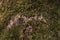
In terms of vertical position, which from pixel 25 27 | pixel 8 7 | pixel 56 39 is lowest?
pixel 56 39

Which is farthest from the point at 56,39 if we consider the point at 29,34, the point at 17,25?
the point at 17,25

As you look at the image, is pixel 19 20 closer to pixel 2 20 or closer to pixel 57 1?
pixel 2 20

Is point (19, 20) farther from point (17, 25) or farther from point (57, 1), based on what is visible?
point (57, 1)

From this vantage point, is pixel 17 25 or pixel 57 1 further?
pixel 57 1

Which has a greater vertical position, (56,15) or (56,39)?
(56,15)

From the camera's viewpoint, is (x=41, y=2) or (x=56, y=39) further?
(x=41, y=2)

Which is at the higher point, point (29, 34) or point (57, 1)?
point (57, 1)

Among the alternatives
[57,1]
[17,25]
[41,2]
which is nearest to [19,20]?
[17,25]
